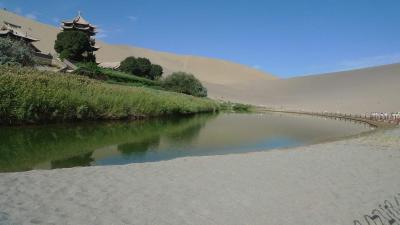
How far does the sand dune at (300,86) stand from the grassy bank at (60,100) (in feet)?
117

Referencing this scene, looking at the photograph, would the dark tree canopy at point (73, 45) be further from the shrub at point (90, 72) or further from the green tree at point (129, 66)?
the green tree at point (129, 66)

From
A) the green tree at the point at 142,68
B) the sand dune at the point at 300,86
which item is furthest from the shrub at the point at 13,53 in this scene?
the sand dune at the point at 300,86

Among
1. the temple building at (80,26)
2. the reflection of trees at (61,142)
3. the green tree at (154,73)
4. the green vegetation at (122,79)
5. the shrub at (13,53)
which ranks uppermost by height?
the temple building at (80,26)

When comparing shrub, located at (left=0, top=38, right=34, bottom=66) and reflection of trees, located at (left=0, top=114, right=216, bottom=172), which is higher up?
shrub, located at (left=0, top=38, right=34, bottom=66)

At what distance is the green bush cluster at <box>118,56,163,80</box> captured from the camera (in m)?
66.4

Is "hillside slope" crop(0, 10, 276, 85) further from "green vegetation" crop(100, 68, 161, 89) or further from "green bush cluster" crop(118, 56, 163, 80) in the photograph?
"green vegetation" crop(100, 68, 161, 89)

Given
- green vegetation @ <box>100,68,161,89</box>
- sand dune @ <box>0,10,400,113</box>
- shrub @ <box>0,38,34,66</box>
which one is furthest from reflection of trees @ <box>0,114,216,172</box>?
sand dune @ <box>0,10,400,113</box>

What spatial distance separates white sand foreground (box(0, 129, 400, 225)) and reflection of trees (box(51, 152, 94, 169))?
2.19 meters

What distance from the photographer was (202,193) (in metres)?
Result: 7.34

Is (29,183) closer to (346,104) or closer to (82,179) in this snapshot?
(82,179)

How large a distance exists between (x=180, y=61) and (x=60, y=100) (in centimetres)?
11895

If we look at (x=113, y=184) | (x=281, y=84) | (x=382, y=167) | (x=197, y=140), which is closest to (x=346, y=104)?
(x=281, y=84)

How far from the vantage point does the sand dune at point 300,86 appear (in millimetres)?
63138

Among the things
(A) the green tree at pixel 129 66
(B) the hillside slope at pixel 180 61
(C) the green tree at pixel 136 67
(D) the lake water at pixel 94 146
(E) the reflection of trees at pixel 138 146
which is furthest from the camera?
(B) the hillside slope at pixel 180 61
